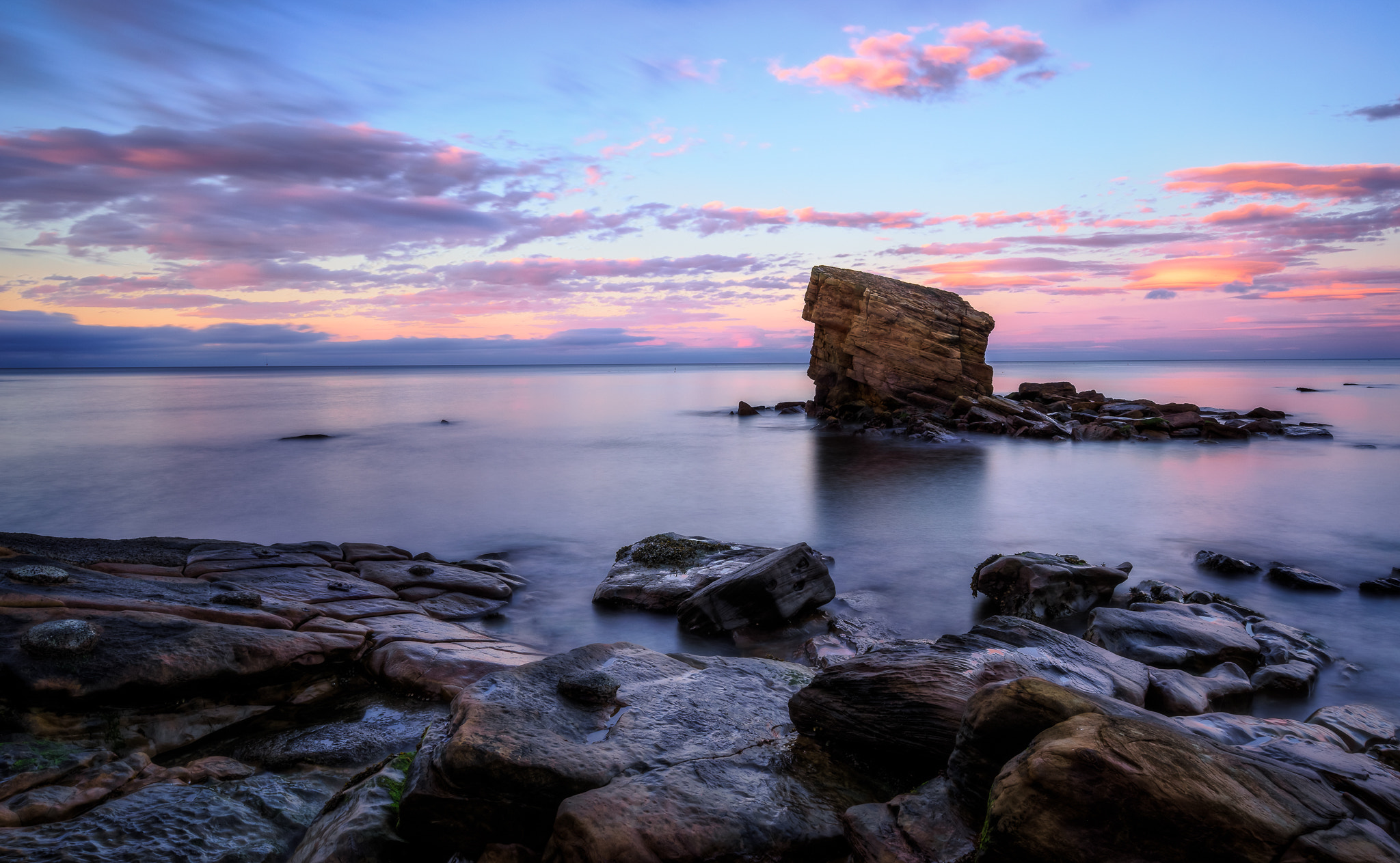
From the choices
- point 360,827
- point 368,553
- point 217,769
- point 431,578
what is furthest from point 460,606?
point 360,827

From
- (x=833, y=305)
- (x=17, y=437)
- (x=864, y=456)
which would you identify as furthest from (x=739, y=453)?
(x=17, y=437)

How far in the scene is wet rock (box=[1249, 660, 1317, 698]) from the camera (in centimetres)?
724

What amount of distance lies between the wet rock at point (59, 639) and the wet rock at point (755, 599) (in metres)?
5.99

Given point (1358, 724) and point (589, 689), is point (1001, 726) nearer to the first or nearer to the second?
point (589, 689)

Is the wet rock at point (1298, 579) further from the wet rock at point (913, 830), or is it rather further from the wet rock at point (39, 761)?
the wet rock at point (39, 761)

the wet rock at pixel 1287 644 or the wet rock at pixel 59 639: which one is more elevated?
the wet rock at pixel 59 639

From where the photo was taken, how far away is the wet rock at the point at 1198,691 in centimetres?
598

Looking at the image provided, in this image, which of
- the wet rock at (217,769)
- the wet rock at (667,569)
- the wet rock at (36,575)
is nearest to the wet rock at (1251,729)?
the wet rock at (667,569)

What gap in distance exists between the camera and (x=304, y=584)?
912 cm

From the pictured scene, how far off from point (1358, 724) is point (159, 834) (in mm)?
8860

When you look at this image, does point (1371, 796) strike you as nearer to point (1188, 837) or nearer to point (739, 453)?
point (1188, 837)

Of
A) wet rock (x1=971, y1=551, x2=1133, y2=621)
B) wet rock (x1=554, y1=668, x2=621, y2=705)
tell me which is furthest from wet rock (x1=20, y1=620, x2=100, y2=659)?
wet rock (x1=971, y1=551, x2=1133, y2=621)

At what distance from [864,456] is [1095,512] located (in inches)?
401

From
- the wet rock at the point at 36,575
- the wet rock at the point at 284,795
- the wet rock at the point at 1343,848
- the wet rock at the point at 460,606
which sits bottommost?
the wet rock at the point at 460,606
